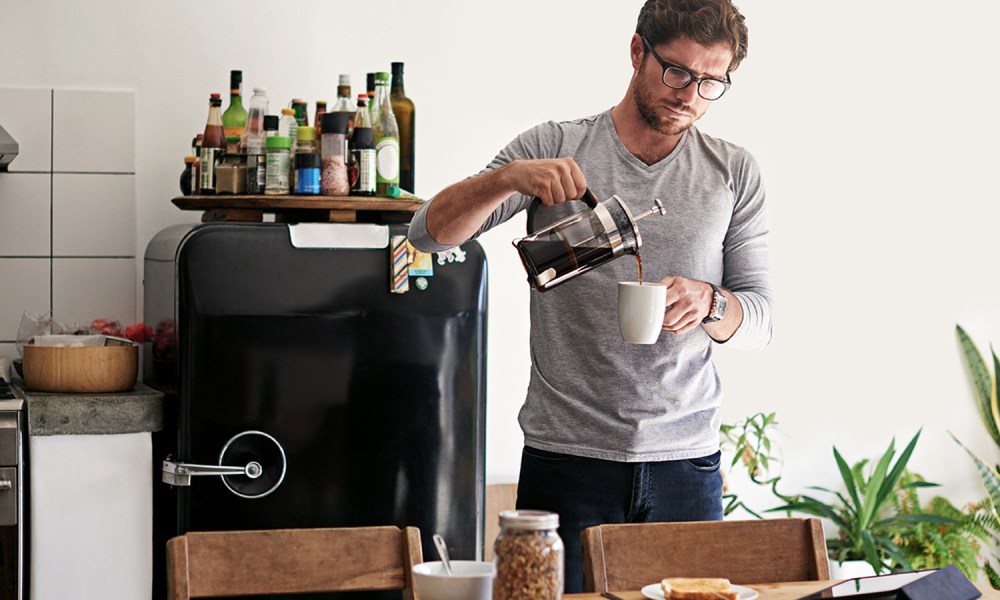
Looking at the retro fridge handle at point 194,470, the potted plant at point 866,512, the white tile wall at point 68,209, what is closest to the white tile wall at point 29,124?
the white tile wall at point 68,209

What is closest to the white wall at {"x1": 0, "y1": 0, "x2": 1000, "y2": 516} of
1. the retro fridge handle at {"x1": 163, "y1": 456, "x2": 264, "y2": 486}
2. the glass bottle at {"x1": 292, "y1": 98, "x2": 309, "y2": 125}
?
the glass bottle at {"x1": 292, "y1": 98, "x2": 309, "y2": 125}

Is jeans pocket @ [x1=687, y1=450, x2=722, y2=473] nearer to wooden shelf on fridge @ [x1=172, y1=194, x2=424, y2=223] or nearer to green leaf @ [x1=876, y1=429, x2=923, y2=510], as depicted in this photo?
wooden shelf on fridge @ [x1=172, y1=194, x2=424, y2=223]

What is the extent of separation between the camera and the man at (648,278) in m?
1.76

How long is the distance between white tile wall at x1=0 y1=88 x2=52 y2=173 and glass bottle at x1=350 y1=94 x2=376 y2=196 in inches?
34.0

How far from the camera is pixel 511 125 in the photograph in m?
3.08

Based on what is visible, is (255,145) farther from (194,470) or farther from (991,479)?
(991,479)

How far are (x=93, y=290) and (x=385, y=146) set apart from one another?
89 centimetres

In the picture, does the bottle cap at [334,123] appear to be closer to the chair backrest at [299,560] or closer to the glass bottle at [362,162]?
the glass bottle at [362,162]

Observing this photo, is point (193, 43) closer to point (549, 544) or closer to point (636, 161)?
point (636, 161)

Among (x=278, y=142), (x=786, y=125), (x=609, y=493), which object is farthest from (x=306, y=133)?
(x=786, y=125)

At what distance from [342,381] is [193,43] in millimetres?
1063

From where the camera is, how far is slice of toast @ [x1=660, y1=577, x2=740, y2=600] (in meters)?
1.25

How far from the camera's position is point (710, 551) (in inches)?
62.2

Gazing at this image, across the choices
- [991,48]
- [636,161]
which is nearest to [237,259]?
[636,161]
